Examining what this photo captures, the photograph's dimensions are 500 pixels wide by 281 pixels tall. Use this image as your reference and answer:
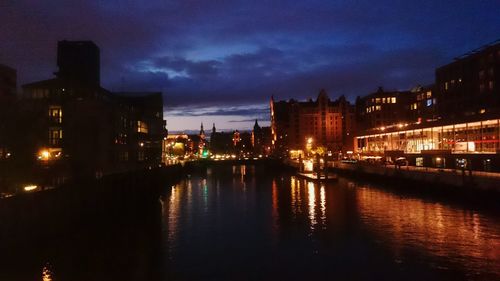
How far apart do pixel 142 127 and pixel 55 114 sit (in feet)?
115

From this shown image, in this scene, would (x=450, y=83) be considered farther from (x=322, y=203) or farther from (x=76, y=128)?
(x=76, y=128)

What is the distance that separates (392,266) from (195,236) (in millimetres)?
16997

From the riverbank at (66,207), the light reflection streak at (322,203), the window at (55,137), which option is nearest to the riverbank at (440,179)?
the light reflection streak at (322,203)

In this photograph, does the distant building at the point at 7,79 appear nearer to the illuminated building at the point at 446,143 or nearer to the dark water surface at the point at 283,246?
the dark water surface at the point at 283,246

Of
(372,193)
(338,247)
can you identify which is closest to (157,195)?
(372,193)

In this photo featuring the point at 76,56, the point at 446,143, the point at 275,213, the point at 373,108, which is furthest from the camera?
the point at 373,108

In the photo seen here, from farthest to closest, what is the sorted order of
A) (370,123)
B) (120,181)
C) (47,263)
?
(370,123) < (120,181) < (47,263)

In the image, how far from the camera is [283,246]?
35.9m

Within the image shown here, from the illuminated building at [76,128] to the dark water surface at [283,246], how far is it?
30.9 ft

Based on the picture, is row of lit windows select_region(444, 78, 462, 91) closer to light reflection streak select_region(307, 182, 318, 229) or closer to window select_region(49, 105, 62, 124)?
light reflection streak select_region(307, 182, 318, 229)

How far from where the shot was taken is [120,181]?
53875 mm

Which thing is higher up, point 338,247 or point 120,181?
point 120,181

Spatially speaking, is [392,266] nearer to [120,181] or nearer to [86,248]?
[86,248]

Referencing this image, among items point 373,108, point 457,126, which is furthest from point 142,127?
point 373,108
